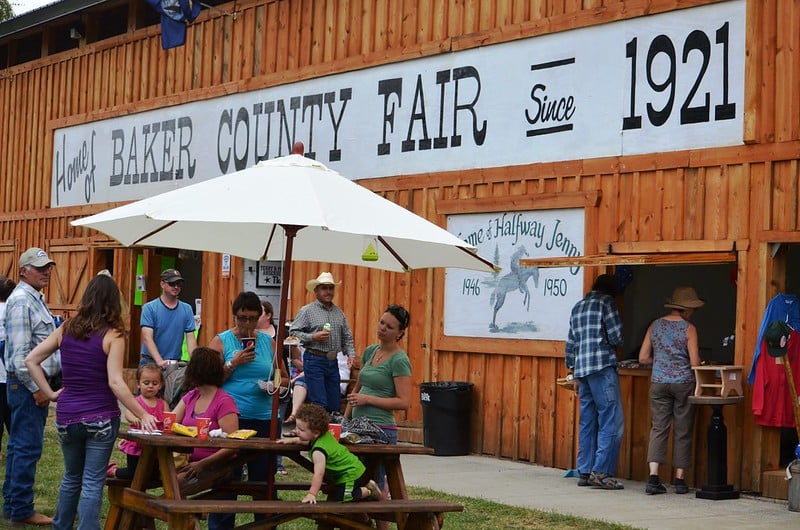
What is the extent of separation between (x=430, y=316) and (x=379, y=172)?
205 centimetres

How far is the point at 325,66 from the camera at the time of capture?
16.8m

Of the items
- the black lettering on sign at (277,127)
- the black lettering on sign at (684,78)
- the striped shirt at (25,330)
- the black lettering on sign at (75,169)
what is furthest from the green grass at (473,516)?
the black lettering on sign at (75,169)

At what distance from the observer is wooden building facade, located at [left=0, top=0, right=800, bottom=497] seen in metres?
11.5

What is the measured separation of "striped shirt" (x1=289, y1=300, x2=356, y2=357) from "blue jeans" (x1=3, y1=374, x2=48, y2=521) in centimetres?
328

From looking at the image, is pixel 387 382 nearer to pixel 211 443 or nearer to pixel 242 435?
pixel 242 435

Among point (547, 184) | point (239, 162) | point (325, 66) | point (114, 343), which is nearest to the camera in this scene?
point (114, 343)

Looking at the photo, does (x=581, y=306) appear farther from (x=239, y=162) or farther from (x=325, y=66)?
(x=239, y=162)

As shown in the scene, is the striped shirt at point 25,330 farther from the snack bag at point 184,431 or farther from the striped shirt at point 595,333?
the striped shirt at point 595,333

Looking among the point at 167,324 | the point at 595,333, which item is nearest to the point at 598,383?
the point at 595,333

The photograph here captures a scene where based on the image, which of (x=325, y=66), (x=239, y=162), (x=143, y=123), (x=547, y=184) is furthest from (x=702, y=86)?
(x=143, y=123)

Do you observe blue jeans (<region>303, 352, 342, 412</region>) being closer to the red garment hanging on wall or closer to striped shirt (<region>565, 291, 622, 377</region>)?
striped shirt (<region>565, 291, 622, 377</region>)

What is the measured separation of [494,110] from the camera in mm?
14352

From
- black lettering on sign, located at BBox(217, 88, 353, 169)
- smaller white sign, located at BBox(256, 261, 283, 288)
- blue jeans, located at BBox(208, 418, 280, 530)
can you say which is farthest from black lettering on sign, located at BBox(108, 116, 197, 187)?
blue jeans, located at BBox(208, 418, 280, 530)

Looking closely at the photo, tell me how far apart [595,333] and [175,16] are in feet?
30.2
